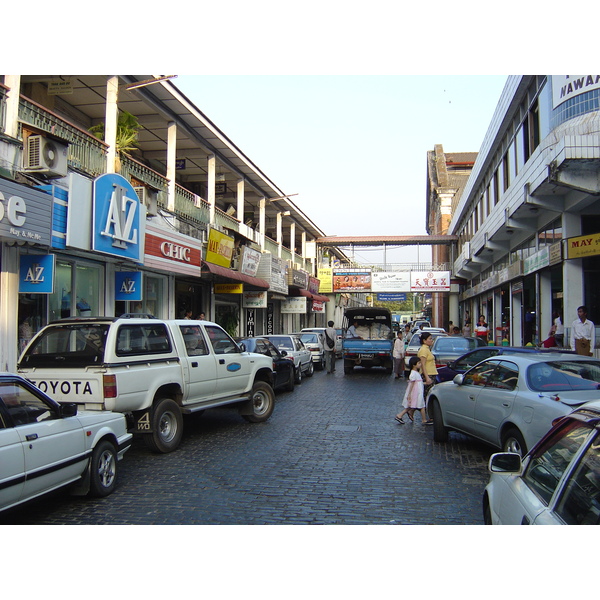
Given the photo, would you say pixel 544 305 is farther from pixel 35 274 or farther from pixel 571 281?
pixel 35 274

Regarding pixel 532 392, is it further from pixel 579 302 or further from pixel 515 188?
pixel 515 188

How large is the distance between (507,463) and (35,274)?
9.83 meters

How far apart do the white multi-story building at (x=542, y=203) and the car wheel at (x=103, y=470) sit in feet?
36.1

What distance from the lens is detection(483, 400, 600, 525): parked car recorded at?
271cm

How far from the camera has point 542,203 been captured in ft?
50.5

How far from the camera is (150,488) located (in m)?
6.35

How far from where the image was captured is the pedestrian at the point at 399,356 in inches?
766

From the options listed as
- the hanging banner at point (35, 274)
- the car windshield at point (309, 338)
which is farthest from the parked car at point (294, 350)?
the hanging banner at point (35, 274)

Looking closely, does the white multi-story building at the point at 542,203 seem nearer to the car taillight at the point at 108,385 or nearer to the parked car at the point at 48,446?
the car taillight at the point at 108,385

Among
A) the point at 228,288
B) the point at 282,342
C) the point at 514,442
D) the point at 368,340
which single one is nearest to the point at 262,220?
the point at 228,288

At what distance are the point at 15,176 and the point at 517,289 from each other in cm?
1782

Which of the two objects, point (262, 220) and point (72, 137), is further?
point (262, 220)

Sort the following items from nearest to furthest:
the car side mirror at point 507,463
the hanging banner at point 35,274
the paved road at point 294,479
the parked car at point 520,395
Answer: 1. the car side mirror at point 507,463
2. the paved road at point 294,479
3. the parked car at point 520,395
4. the hanging banner at point 35,274
